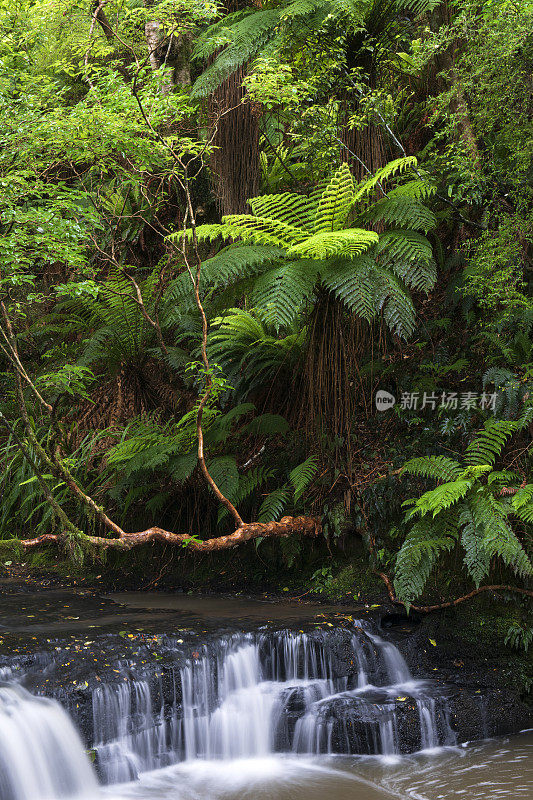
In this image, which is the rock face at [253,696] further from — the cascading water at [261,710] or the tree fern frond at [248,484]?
the tree fern frond at [248,484]

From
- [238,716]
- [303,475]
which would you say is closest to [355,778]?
[238,716]

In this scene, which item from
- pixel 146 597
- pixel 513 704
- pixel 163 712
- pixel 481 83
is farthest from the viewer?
pixel 146 597

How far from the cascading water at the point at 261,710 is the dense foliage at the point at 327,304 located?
620 mm

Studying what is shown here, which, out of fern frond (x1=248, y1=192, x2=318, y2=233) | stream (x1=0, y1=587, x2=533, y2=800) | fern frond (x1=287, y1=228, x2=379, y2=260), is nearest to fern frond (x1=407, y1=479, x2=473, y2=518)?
stream (x1=0, y1=587, x2=533, y2=800)

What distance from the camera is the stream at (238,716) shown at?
3.41m

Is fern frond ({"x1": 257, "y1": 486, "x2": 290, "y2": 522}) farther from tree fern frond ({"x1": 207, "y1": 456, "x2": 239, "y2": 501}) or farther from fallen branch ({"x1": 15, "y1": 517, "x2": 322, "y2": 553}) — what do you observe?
tree fern frond ({"x1": 207, "y1": 456, "x2": 239, "y2": 501})

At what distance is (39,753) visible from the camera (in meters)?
3.39

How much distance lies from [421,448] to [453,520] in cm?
94

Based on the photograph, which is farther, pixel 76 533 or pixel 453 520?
pixel 76 533

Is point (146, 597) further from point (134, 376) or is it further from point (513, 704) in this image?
point (513, 704)

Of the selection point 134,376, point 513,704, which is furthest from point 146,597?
point 513,704

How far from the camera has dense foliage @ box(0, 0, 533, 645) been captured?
4582 mm

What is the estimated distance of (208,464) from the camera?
18.3 ft

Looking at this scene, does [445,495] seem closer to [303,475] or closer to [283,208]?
[303,475]
